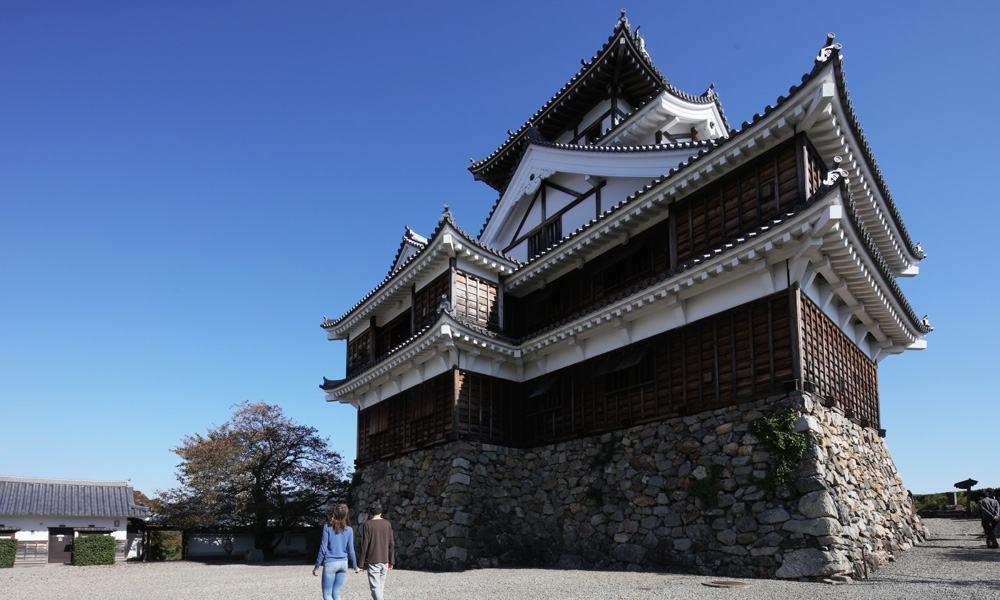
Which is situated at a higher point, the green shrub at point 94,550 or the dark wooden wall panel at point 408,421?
the dark wooden wall panel at point 408,421

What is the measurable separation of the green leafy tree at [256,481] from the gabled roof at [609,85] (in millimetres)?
17184

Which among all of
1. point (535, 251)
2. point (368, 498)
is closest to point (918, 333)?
point (535, 251)

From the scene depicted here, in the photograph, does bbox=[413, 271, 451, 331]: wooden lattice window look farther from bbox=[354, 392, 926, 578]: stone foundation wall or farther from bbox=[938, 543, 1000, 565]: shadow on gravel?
bbox=[938, 543, 1000, 565]: shadow on gravel

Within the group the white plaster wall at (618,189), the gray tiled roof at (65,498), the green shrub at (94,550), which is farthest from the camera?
the gray tiled roof at (65,498)

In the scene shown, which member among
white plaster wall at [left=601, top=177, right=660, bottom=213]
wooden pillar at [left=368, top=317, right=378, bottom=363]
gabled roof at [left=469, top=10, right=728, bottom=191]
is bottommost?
wooden pillar at [left=368, top=317, right=378, bottom=363]

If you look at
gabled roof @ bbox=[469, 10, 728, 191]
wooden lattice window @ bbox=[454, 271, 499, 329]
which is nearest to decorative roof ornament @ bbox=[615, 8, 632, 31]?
gabled roof @ bbox=[469, 10, 728, 191]

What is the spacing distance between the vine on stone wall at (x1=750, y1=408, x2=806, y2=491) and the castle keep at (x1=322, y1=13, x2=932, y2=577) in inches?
2.8

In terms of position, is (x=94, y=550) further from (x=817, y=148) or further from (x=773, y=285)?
(x=817, y=148)

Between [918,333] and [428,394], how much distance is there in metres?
13.6

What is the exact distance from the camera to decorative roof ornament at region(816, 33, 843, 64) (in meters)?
12.1

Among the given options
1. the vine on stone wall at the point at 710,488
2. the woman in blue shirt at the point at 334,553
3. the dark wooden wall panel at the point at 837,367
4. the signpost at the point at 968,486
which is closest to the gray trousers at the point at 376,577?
the woman in blue shirt at the point at 334,553

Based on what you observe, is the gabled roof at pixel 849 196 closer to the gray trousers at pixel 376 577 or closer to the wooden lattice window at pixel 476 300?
the wooden lattice window at pixel 476 300

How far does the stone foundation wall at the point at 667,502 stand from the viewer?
37.9ft

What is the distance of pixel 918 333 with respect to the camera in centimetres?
1742
